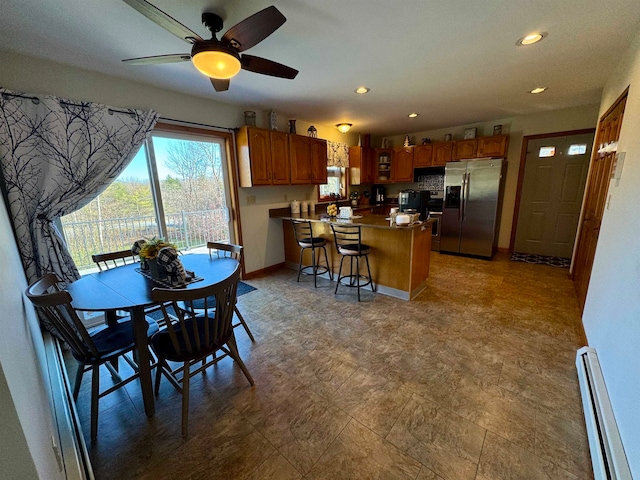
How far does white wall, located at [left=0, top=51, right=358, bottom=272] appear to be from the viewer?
7.12 feet

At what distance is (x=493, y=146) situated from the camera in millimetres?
4570

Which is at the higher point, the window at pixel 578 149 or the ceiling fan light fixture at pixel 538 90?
the ceiling fan light fixture at pixel 538 90

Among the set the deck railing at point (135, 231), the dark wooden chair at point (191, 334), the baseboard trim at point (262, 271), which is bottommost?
the baseboard trim at point (262, 271)

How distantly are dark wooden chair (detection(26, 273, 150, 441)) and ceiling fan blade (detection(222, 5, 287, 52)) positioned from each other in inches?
67.0

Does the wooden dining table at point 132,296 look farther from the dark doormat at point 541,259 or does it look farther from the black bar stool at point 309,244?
the dark doormat at point 541,259

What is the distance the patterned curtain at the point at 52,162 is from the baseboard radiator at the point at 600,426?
3828 millimetres

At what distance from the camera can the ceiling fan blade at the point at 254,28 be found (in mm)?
1367

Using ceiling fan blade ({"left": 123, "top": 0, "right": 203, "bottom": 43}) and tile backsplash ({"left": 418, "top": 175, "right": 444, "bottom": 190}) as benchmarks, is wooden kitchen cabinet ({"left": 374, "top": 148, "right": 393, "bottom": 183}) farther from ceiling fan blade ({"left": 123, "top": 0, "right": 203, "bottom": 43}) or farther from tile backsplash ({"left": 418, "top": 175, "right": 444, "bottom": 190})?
ceiling fan blade ({"left": 123, "top": 0, "right": 203, "bottom": 43})

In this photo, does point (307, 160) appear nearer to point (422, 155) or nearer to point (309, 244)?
point (309, 244)

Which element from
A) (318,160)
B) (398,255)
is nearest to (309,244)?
(398,255)

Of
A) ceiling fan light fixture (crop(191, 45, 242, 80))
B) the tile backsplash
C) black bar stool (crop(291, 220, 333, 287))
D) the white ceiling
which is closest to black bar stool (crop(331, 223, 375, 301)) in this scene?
black bar stool (crop(291, 220, 333, 287))

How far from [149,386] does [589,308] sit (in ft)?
11.5

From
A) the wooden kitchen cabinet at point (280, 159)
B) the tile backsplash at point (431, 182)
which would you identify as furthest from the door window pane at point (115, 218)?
the tile backsplash at point (431, 182)

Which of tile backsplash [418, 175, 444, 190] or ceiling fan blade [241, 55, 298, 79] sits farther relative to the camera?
tile backsplash [418, 175, 444, 190]
